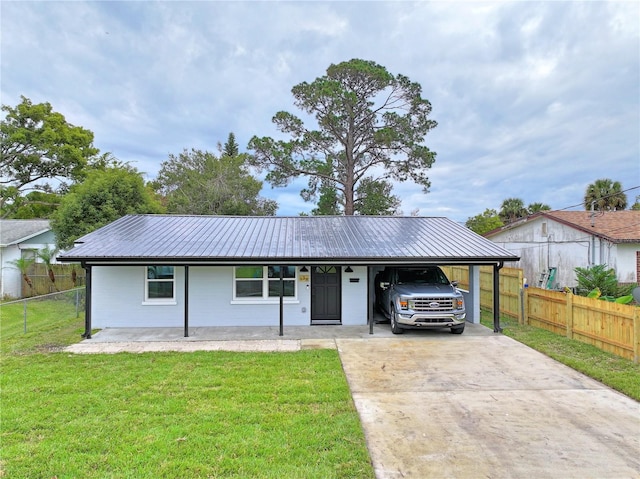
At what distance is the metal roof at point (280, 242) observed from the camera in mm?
9484

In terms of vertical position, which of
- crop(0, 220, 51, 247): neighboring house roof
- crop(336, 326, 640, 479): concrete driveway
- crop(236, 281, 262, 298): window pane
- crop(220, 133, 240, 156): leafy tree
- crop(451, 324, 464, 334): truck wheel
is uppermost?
crop(220, 133, 240, 156): leafy tree

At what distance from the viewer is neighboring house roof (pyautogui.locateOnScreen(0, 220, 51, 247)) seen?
18.7 metres

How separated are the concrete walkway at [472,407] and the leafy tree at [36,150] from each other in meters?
22.5

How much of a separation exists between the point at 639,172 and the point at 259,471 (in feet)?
70.8

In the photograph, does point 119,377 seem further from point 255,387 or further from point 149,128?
point 149,128

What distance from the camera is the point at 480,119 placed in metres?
19.0

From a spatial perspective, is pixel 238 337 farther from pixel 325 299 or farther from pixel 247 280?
pixel 325 299

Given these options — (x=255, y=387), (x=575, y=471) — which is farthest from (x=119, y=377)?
(x=575, y=471)

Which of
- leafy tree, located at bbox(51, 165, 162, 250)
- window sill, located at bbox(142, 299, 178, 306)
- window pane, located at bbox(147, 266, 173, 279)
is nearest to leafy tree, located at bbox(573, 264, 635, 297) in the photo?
window sill, located at bbox(142, 299, 178, 306)

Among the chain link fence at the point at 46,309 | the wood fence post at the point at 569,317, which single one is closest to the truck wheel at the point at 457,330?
the wood fence post at the point at 569,317

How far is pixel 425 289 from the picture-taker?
9539 millimetres

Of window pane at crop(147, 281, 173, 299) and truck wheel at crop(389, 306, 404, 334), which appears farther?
window pane at crop(147, 281, 173, 299)

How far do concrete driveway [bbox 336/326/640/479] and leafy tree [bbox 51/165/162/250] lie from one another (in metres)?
14.1

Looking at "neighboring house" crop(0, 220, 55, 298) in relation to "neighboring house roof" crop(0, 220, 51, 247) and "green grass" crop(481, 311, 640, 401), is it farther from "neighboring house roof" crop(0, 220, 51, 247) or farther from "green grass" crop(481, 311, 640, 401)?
"green grass" crop(481, 311, 640, 401)
